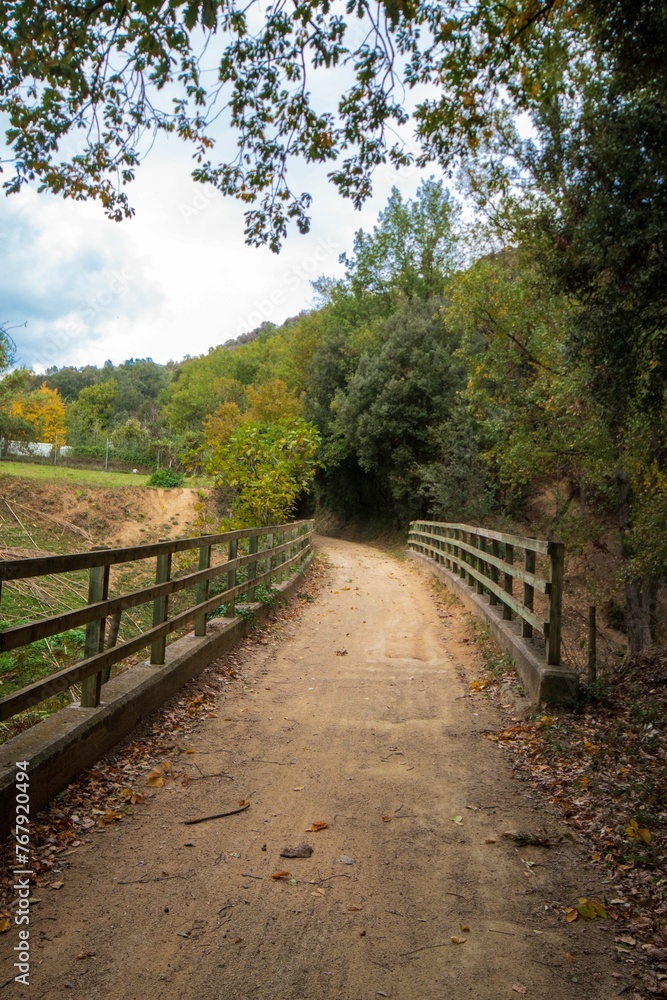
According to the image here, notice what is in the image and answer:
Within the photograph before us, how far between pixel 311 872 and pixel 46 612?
190 inches

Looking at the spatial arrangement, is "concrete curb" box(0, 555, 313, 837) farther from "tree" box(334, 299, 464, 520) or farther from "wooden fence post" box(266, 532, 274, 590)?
"tree" box(334, 299, 464, 520)

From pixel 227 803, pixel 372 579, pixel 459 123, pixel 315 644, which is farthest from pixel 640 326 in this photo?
pixel 372 579

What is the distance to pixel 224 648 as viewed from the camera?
7480mm

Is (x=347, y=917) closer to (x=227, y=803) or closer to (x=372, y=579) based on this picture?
(x=227, y=803)

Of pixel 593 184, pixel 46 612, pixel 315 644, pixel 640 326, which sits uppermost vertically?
pixel 593 184

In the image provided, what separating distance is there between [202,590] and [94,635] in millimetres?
2570

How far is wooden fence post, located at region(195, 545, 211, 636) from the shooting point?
22.0 ft

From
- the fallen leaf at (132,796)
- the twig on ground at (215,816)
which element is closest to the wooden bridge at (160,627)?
the fallen leaf at (132,796)

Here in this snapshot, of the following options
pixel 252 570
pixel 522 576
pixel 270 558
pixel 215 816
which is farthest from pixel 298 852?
pixel 270 558

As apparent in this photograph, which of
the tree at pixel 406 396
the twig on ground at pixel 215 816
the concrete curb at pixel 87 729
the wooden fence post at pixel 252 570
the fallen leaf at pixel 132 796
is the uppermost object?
the tree at pixel 406 396

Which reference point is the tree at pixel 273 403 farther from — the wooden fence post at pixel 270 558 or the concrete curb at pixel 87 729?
the concrete curb at pixel 87 729

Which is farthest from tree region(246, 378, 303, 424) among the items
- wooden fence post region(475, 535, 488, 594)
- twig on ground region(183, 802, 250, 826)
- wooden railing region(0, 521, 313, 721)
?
twig on ground region(183, 802, 250, 826)

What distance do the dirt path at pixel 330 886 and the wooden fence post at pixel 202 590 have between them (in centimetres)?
138

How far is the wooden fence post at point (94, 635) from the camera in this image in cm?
425
